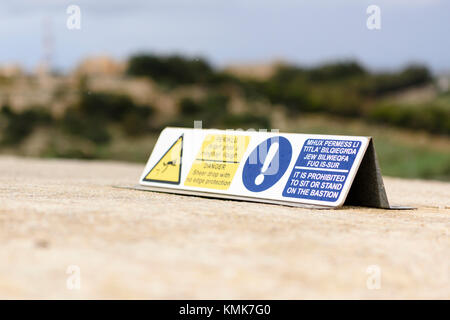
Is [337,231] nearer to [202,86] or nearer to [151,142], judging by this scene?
[151,142]

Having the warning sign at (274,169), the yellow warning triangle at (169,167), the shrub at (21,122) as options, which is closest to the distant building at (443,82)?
the shrub at (21,122)

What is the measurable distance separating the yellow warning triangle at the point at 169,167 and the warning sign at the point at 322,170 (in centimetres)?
228

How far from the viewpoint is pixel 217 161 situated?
38.1ft

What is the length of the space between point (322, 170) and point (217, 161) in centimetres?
195

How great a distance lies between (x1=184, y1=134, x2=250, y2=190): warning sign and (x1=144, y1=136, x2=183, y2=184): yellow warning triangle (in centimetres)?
35

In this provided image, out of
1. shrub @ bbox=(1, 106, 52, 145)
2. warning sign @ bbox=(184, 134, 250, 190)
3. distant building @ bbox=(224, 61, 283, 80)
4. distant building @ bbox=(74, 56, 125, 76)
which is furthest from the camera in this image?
distant building @ bbox=(74, 56, 125, 76)

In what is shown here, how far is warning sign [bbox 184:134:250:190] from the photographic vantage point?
1135 cm

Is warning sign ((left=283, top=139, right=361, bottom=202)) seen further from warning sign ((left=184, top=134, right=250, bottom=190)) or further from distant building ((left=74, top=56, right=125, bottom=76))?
distant building ((left=74, top=56, right=125, bottom=76))

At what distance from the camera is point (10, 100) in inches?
2148

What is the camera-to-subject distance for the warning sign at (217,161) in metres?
11.4

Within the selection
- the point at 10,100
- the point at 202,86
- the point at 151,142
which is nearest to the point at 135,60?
the point at 202,86

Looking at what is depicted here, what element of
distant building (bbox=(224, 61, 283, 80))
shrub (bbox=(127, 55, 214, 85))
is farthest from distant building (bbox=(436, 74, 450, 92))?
shrub (bbox=(127, 55, 214, 85))

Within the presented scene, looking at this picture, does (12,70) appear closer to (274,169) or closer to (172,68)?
(172,68)

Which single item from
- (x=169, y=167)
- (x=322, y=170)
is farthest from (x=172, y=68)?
(x=322, y=170)
